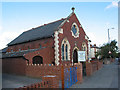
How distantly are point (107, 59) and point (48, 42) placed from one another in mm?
29362

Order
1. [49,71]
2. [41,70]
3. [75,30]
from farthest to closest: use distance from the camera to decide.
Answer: [75,30], [41,70], [49,71]

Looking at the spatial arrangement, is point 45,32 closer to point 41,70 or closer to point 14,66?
point 14,66

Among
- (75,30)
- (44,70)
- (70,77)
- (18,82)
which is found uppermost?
(75,30)

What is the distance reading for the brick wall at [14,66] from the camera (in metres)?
18.5

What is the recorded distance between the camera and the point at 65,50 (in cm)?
2195

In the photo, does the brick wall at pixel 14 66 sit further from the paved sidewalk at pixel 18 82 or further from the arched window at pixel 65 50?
the arched window at pixel 65 50

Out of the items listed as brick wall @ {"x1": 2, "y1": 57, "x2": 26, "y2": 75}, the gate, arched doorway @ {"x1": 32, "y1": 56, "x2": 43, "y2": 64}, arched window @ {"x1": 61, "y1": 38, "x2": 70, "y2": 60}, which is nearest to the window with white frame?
arched window @ {"x1": 61, "y1": 38, "x2": 70, "y2": 60}

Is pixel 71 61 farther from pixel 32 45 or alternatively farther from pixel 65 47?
pixel 32 45

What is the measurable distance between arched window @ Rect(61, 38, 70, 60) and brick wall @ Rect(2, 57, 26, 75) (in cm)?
677

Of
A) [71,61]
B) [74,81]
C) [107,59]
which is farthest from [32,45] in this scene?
[107,59]

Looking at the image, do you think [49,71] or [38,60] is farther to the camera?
[38,60]

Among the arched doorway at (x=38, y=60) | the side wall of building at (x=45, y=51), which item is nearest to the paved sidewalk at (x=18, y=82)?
the side wall of building at (x=45, y=51)

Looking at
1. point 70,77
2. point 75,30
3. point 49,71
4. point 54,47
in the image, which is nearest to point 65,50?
point 54,47

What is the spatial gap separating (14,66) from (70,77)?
496 inches
